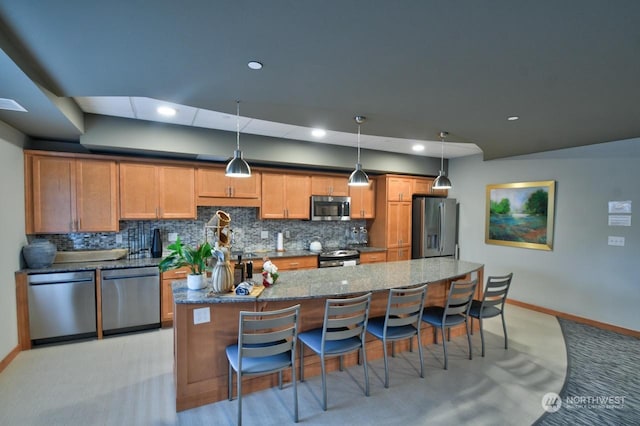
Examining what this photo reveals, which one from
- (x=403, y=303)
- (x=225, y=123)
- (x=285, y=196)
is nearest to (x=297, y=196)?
(x=285, y=196)

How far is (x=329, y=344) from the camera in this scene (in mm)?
2418

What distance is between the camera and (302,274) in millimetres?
3230

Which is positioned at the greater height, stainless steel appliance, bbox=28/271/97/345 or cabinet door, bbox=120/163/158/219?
cabinet door, bbox=120/163/158/219

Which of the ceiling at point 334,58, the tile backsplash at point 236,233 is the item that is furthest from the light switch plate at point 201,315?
the tile backsplash at point 236,233

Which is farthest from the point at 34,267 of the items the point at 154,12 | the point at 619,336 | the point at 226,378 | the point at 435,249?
the point at 619,336

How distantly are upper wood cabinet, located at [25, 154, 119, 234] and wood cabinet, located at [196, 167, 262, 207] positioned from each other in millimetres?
1034

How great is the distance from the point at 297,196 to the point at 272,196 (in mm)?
431

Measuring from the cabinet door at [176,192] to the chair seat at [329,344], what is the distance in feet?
8.52

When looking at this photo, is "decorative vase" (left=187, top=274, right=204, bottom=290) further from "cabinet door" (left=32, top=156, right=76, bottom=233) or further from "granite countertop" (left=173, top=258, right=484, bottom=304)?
"cabinet door" (left=32, top=156, right=76, bottom=233)

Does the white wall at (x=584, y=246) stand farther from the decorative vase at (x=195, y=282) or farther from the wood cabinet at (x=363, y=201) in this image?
the decorative vase at (x=195, y=282)

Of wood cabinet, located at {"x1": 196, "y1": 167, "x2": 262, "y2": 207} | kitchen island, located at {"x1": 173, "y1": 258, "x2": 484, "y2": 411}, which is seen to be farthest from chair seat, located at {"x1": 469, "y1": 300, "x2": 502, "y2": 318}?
wood cabinet, located at {"x1": 196, "y1": 167, "x2": 262, "y2": 207}

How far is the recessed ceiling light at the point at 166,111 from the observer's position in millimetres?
3125

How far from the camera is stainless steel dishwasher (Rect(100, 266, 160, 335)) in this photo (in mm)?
3551

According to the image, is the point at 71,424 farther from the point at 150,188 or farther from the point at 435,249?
the point at 435,249
